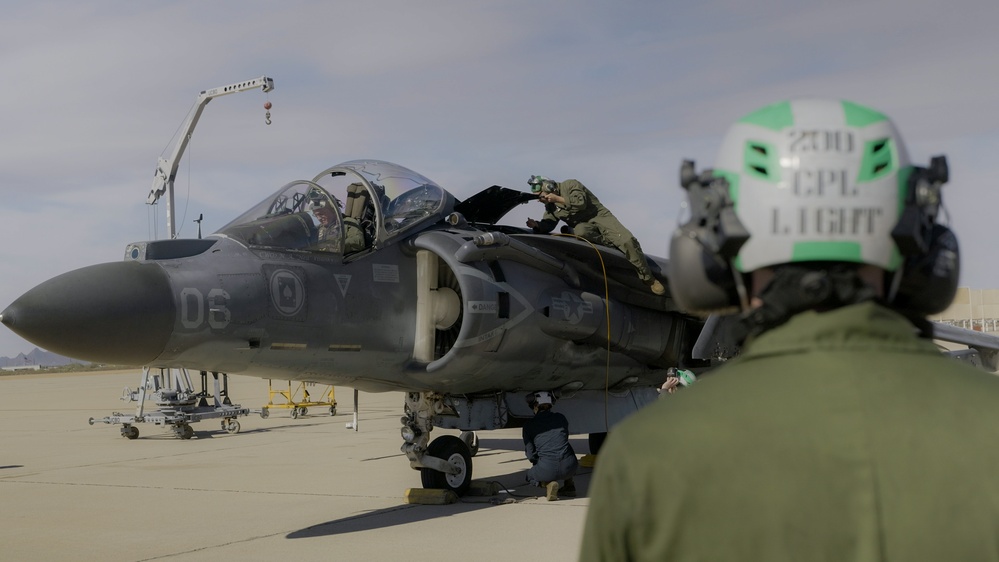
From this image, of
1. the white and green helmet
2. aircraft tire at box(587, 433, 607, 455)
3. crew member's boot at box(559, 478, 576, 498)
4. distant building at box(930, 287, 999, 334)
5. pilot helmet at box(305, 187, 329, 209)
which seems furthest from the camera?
distant building at box(930, 287, 999, 334)

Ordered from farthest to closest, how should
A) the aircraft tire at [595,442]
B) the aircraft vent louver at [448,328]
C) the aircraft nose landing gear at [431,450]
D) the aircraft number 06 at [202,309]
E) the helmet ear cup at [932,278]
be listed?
1. the aircraft tire at [595,442]
2. the aircraft nose landing gear at [431,450]
3. the aircraft vent louver at [448,328]
4. the aircraft number 06 at [202,309]
5. the helmet ear cup at [932,278]

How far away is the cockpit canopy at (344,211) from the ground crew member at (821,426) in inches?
266

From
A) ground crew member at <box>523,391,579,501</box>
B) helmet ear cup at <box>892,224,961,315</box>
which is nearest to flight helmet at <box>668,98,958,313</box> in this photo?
helmet ear cup at <box>892,224,961,315</box>

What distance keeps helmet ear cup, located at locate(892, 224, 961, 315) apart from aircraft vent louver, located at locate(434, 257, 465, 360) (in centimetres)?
712

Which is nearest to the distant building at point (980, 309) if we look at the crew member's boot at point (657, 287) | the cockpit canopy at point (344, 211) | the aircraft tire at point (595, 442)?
the aircraft tire at point (595, 442)

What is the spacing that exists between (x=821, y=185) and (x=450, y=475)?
8.17 m

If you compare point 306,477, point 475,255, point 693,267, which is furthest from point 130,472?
point 693,267

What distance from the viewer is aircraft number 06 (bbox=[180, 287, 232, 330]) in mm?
7176

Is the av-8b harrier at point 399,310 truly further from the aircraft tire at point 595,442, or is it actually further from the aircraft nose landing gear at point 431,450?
the aircraft tire at point 595,442

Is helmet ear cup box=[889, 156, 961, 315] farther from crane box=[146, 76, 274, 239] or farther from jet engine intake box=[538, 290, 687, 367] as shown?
crane box=[146, 76, 274, 239]

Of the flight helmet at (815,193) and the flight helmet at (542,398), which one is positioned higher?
the flight helmet at (815,193)

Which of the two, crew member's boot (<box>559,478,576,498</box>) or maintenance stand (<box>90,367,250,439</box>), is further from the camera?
maintenance stand (<box>90,367,250,439</box>)

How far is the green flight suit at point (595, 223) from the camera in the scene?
992 centimetres

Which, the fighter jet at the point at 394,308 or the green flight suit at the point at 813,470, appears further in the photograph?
the fighter jet at the point at 394,308
